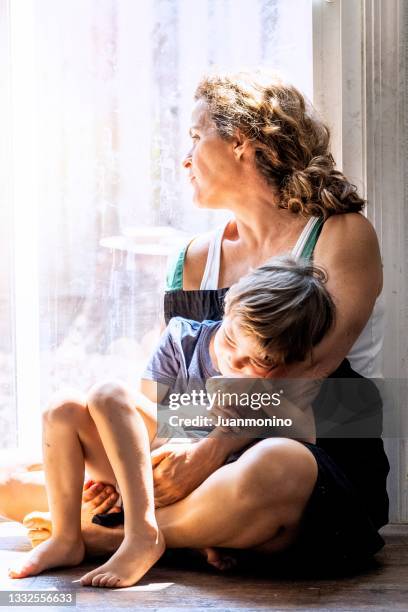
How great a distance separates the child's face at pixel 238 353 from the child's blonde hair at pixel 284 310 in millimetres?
15

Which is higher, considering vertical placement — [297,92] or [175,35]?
[175,35]

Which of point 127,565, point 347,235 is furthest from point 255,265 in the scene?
point 127,565

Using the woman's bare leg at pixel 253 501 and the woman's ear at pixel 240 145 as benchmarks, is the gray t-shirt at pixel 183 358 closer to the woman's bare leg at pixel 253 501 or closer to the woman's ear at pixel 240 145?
the woman's bare leg at pixel 253 501

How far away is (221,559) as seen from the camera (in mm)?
1694

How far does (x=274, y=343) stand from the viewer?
1.71 metres

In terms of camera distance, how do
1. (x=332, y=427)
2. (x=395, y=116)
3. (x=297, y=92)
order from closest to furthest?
(x=332, y=427)
(x=297, y=92)
(x=395, y=116)

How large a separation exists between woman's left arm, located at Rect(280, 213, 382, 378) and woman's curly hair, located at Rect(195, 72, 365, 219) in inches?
2.6

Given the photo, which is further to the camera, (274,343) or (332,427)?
(332,427)

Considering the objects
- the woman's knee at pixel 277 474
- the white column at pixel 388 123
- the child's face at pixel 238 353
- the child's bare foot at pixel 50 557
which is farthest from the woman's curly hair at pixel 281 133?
the child's bare foot at pixel 50 557

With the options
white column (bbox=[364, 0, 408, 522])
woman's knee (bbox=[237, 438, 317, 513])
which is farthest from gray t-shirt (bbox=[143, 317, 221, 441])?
white column (bbox=[364, 0, 408, 522])

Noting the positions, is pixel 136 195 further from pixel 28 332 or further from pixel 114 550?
pixel 114 550

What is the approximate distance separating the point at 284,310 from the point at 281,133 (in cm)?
47

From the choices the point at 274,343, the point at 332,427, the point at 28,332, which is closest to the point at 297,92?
the point at 274,343

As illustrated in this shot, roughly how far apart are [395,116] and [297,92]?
29cm
